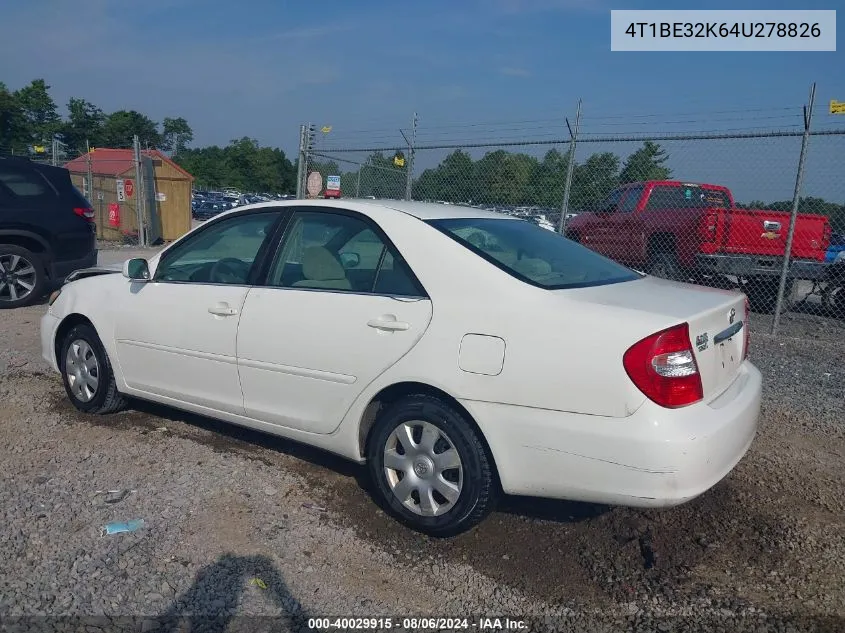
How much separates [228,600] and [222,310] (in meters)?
1.70

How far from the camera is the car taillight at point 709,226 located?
9.61 m

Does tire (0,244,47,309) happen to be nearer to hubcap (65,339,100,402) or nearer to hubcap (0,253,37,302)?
hubcap (0,253,37,302)

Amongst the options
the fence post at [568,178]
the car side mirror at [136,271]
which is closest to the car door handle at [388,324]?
the car side mirror at [136,271]

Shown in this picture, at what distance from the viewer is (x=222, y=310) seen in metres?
4.03

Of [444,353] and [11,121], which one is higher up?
[11,121]

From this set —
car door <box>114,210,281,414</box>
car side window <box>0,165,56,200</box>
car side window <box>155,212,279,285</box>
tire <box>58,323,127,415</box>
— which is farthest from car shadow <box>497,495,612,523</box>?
car side window <box>0,165,56,200</box>

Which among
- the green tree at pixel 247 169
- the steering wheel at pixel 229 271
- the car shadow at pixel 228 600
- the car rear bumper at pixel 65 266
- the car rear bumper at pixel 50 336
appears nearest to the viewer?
the car shadow at pixel 228 600

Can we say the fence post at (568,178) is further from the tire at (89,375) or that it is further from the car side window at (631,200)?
the tire at (89,375)

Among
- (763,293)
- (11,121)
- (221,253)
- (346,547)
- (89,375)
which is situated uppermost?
(11,121)

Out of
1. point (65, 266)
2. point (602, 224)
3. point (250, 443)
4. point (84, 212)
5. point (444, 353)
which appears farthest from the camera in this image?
point (602, 224)

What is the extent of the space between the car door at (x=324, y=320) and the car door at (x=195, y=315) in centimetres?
15

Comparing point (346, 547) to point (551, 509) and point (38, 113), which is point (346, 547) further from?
point (38, 113)

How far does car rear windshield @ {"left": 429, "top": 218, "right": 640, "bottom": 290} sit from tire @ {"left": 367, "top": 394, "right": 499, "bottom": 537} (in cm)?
76

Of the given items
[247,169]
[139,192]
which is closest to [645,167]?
[139,192]
